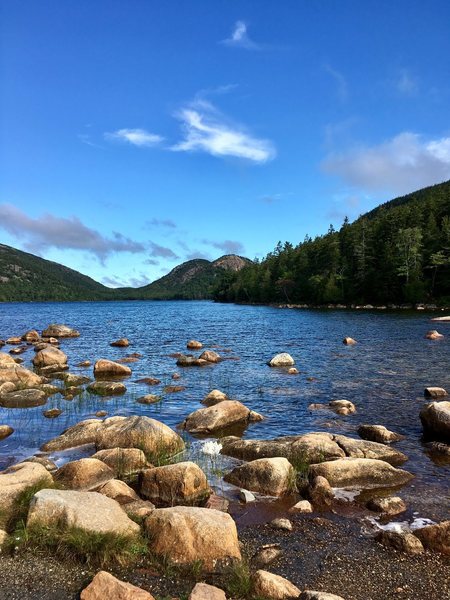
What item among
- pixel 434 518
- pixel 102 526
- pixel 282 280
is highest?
pixel 282 280

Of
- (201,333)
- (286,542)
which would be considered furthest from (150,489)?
(201,333)

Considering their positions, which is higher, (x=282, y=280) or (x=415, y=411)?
(x=282, y=280)

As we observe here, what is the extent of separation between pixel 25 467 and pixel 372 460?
10031 mm

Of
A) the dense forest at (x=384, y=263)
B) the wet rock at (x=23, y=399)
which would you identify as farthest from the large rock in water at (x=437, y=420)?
the dense forest at (x=384, y=263)

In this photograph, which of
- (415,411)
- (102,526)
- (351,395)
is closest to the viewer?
(102,526)

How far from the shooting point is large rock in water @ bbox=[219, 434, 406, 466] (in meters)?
13.9

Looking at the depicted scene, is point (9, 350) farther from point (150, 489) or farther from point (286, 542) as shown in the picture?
point (286, 542)

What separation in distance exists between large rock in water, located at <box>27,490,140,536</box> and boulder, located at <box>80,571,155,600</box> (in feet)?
4.60

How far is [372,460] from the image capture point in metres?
13.2

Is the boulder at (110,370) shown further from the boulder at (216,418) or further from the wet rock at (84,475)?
A: the wet rock at (84,475)

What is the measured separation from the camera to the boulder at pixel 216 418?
1762cm

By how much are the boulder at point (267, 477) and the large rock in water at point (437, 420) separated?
7.03 metres

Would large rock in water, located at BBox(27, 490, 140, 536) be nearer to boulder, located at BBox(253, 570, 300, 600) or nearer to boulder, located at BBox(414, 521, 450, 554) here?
boulder, located at BBox(253, 570, 300, 600)

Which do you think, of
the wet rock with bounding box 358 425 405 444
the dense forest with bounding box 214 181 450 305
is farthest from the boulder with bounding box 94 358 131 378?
the dense forest with bounding box 214 181 450 305
